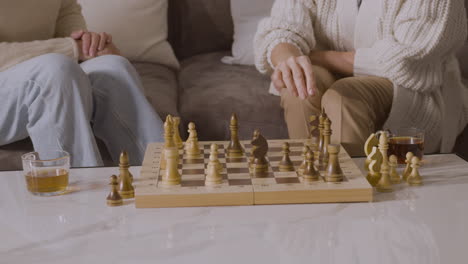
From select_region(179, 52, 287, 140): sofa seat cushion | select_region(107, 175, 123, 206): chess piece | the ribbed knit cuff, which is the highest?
the ribbed knit cuff

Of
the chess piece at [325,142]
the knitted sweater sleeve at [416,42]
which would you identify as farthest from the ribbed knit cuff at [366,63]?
the chess piece at [325,142]

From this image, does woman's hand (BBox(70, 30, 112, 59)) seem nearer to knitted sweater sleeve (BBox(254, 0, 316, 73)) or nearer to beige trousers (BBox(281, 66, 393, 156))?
knitted sweater sleeve (BBox(254, 0, 316, 73))

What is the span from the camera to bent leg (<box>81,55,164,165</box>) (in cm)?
187

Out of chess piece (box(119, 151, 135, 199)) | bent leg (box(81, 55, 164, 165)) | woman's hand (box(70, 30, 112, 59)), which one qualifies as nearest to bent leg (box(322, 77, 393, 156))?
bent leg (box(81, 55, 164, 165))

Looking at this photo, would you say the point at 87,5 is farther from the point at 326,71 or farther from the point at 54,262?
the point at 54,262

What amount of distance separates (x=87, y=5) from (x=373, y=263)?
1.79 metres

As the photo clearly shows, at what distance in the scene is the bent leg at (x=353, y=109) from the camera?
1684 millimetres

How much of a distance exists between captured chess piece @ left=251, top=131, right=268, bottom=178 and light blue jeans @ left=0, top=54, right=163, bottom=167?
2.06 ft

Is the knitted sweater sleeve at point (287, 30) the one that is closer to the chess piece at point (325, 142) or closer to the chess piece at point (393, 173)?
the chess piece at point (325, 142)

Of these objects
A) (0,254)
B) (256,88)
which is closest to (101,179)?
(0,254)

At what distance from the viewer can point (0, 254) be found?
0.99 m

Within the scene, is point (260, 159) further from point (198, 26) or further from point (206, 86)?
point (198, 26)

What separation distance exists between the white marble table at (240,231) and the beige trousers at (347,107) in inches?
17.6

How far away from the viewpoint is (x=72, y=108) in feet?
5.90
